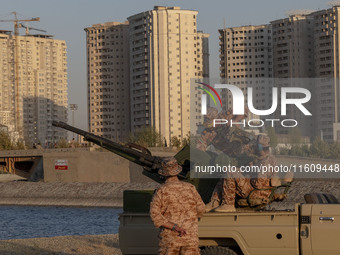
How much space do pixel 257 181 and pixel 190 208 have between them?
6.70 feet

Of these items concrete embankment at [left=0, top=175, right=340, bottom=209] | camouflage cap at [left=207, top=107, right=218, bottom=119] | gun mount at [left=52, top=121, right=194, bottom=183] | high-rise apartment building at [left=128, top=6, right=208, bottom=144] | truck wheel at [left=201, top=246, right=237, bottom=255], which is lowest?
concrete embankment at [left=0, top=175, right=340, bottom=209]

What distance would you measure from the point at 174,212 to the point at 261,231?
4.86ft

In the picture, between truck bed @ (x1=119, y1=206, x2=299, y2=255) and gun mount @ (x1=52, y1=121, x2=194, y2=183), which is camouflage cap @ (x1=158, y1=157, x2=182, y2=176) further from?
gun mount @ (x1=52, y1=121, x2=194, y2=183)

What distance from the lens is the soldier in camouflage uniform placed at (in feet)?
38.9

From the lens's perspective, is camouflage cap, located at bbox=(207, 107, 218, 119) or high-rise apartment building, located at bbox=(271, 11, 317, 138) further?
high-rise apartment building, located at bbox=(271, 11, 317, 138)

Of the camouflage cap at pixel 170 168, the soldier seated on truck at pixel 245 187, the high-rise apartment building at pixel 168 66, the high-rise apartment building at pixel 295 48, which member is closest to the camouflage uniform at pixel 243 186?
the soldier seated on truck at pixel 245 187

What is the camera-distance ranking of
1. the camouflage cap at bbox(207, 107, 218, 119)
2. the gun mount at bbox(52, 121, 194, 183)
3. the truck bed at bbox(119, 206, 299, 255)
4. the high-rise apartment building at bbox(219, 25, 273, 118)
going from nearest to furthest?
1. the truck bed at bbox(119, 206, 299, 255)
2. the gun mount at bbox(52, 121, 194, 183)
3. the camouflage cap at bbox(207, 107, 218, 119)
4. the high-rise apartment building at bbox(219, 25, 273, 118)

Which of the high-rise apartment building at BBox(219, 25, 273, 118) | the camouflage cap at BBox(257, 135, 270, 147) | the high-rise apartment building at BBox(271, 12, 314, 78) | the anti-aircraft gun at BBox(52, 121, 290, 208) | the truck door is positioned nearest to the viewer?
the truck door

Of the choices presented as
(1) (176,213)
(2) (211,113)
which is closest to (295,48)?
(2) (211,113)

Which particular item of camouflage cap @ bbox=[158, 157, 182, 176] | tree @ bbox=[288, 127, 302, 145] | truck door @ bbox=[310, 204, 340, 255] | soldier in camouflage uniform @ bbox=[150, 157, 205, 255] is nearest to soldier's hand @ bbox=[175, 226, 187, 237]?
soldier in camouflage uniform @ bbox=[150, 157, 205, 255]

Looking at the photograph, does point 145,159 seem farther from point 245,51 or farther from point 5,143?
point 245,51

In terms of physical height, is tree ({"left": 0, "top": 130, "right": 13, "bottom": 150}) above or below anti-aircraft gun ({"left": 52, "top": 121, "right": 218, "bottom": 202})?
below

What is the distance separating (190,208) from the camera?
470 inches

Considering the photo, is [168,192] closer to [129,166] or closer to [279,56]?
[129,166]
